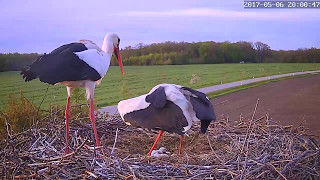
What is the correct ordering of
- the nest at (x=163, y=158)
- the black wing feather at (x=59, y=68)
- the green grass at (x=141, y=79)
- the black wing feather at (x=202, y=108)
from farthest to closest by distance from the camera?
1. the green grass at (x=141, y=79)
2. the black wing feather at (x=202, y=108)
3. the black wing feather at (x=59, y=68)
4. the nest at (x=163, y=158)

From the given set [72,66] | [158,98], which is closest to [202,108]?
[158,98]

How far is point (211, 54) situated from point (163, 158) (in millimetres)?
7143

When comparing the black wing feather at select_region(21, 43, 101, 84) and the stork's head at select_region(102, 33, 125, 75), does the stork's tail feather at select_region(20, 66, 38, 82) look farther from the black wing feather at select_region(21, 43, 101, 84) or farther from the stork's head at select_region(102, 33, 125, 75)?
the stork's head at select_region(102, 33, 125, 75)

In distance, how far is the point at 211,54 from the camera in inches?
407

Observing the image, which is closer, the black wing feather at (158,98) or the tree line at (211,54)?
the black wing feather at (158,98)

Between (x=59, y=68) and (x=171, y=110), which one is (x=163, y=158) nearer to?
(x=171, y=110)

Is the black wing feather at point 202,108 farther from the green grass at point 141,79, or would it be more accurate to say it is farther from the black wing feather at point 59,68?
the green grass at point 141,79

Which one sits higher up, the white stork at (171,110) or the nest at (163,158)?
the white stork at (171,110)

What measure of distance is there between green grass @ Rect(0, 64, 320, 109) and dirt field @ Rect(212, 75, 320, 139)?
0.62 meters

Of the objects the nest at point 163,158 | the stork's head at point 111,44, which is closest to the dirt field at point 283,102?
the nest at point 163,158

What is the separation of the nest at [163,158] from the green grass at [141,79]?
0.87 meters

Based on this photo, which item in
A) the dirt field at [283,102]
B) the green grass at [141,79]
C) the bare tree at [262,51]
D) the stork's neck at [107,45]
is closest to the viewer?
the stork's neck at [107,45]

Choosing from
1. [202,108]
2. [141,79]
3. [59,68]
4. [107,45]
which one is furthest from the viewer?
[141,79]

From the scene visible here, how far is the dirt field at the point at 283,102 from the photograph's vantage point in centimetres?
796
